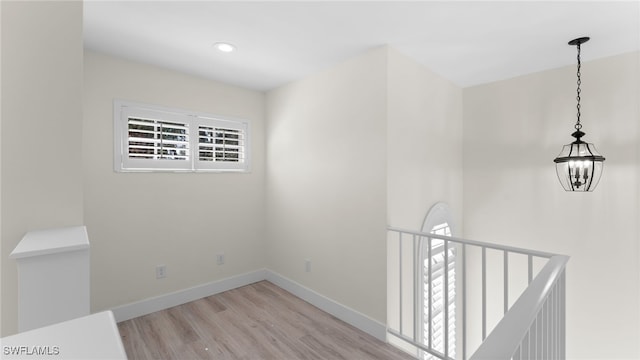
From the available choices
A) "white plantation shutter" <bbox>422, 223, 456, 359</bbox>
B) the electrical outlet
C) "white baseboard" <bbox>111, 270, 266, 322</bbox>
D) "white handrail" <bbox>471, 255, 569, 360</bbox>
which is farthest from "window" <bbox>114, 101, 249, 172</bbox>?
"white handrail" <bbox>471, 255, 569, 360</bbox>

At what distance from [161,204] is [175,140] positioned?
65 cm

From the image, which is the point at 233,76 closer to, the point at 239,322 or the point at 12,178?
the point at 12,178

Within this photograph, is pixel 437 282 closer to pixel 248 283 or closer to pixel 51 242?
pixel 248 283

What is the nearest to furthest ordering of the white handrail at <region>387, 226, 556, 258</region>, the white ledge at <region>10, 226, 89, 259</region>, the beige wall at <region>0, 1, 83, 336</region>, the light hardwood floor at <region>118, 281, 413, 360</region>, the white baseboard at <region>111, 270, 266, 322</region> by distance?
1. the white ledge at <region>10, 226, 89, 259</region>
2. the beige wall at <region>0, 1, 83, 336</region>
3. the white handrail at <region>387, 226, 556, 258</region>
4. the light hardwood floor at <region>118, 281, 413, 360</region>
5. the white baseboard at <region>111, 270, 266, 322</region>

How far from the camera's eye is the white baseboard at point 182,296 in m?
2.42

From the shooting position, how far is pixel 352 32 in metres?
2.00

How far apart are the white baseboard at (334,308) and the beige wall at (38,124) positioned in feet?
6.78

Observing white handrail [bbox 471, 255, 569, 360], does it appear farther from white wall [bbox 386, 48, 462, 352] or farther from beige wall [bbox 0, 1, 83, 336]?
beige wall [bbox 0, 1, 83, 336]

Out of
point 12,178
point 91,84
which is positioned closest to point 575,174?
point 12,178

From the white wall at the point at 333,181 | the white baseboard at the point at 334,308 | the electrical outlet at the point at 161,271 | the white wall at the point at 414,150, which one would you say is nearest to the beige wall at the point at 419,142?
the white wall at the point at 414,150

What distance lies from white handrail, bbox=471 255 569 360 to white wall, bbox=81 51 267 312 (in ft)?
9.00

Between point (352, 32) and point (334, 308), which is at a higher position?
point (352, 32)

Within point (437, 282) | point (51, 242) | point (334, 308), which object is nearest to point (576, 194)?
point (437, 282)

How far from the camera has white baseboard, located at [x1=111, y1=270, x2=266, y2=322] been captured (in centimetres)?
242
